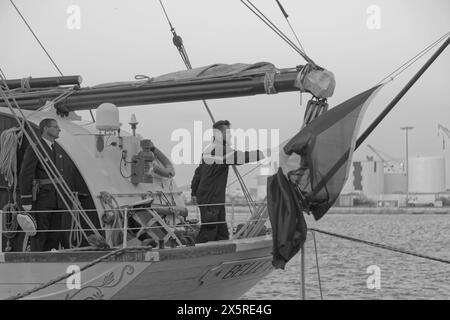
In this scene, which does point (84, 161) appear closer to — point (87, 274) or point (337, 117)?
point (87, 274)

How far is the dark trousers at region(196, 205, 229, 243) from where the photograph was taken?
36.6ft

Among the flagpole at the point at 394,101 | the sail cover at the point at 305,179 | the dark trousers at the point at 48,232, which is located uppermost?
the flagpole at the point at 394,101

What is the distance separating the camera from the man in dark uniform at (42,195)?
441 inches

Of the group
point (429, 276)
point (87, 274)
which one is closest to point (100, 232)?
point (87, 274)

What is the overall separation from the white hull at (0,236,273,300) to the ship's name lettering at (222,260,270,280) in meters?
0.15

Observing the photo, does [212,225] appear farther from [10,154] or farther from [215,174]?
[10,154]

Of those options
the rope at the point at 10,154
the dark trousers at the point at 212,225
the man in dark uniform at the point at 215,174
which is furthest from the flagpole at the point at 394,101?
the rope at the point at 10,154

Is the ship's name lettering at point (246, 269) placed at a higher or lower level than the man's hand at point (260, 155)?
lower

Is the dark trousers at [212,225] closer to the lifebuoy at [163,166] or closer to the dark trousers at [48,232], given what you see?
the dark trousers at [48,232]

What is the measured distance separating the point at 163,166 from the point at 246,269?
2.77 metres

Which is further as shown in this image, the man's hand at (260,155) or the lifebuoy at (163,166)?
the lifebuoy at (163,166)

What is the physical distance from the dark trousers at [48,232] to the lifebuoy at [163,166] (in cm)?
224

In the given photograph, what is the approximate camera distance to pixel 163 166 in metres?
13.7
